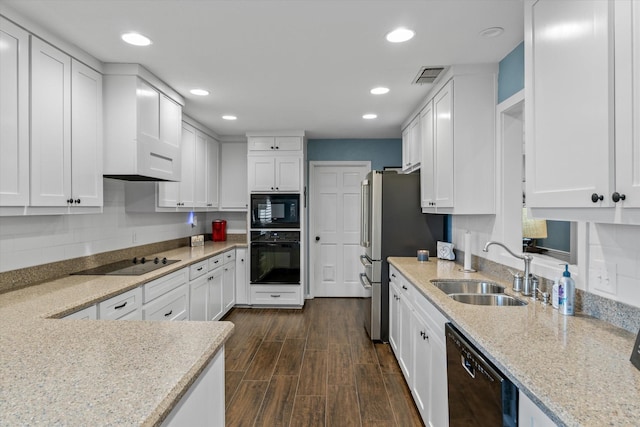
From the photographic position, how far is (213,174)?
497 centimetres

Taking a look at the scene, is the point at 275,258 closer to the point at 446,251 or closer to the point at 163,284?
the point at 163,284

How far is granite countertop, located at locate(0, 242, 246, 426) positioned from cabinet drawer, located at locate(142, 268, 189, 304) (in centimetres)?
75

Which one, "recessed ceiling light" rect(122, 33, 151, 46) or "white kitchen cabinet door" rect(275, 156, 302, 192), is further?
"white kitchen cabinet door" rect(275, 156, 302, 192)

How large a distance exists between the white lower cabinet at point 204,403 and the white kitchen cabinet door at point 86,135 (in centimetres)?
166

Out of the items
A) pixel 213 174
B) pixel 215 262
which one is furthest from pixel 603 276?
pixel 213 174

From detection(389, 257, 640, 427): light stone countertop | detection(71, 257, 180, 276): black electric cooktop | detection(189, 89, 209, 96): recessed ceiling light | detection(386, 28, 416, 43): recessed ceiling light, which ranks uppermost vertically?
detection(189, 89, 209, 96): recessed ceiling light

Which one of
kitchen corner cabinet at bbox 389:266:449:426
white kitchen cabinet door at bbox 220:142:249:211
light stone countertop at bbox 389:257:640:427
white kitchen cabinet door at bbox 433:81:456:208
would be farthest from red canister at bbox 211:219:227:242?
light stone countertop at bbox 389:257:640:427

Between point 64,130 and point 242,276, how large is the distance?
10.2 feet

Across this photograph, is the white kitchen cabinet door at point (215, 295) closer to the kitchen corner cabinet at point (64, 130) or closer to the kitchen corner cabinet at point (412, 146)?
the kitchen corner cabinet at point (64, 130)

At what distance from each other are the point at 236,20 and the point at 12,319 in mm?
1862

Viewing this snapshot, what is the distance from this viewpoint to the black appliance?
4863 millimetres

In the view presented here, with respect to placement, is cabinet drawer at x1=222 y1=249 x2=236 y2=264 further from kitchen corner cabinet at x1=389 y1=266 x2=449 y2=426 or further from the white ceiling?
kitchen corner cabinet at x1=389 y1=266 x2=449 y2=426

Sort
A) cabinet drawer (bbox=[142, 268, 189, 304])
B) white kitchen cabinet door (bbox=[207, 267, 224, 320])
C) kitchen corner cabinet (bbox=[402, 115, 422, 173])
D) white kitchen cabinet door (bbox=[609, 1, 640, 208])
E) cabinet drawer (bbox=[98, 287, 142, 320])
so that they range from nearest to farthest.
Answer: white kitchen cabinet door (bbox=[609, 1, 640, 208])
cabinet drawer (bbox=[98, 287, 142, 320])
cabinet drawer (bbox=[142, 268, 189, 304])
kitchen corner cabinet (bbox=[402, 115, 422, 173])
white kitchen cabinet door (bbox=[207, 267, 224, 320])

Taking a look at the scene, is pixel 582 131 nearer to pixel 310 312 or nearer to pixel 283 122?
pixel 283 122
